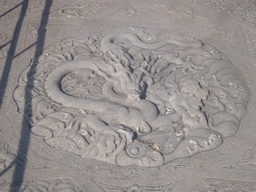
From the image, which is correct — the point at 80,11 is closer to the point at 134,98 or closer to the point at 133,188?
the point at 134,98

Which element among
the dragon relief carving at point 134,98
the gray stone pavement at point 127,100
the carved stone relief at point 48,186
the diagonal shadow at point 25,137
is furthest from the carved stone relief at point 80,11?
the carved stone relief at point 48,186

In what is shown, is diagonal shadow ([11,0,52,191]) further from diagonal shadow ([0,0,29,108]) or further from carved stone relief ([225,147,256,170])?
carved stone relief ([225,147,256,170])

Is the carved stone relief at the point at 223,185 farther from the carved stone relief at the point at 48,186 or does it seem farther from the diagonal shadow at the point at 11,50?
the diagonal shadow at the point at 11,50

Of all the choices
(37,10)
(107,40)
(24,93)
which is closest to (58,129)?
(24,93)

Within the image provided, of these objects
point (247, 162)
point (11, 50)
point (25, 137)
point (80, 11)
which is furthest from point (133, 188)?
point (80, 11)

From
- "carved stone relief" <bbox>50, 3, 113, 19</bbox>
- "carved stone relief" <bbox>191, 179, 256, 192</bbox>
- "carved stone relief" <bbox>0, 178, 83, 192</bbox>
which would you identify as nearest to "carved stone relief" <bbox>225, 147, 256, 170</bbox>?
"carved stone relief" <bbox>191, 179, 256, 192</bbox>

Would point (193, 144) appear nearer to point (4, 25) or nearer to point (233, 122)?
Result: point (233, 122)
